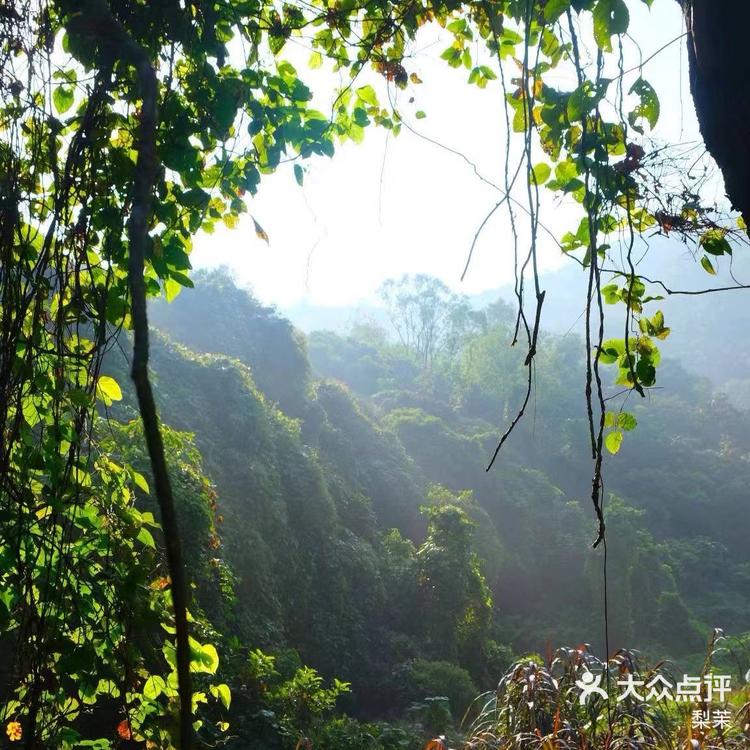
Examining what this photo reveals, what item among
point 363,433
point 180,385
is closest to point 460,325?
point 363,433

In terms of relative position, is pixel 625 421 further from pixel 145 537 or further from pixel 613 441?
pixel 145 537

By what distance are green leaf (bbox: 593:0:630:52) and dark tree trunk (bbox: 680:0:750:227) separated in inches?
5.8

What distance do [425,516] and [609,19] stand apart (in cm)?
1323

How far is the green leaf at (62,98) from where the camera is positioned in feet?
4.05

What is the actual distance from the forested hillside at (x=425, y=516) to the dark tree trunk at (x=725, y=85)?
57 cm

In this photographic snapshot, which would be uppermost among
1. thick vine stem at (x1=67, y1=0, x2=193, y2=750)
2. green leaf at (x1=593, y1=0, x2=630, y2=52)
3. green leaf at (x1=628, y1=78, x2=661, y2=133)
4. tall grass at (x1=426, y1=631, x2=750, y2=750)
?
green leaf at (x1=593, y1=0, x2=630, y2=52)

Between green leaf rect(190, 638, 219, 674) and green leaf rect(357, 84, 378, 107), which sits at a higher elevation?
green leaf rect(357, 84, 378, 107)

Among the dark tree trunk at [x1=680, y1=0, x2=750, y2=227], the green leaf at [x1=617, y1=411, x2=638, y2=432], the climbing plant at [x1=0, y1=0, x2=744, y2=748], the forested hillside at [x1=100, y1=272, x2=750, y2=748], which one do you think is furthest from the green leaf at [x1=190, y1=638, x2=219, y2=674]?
the dark tree trunk at [x1=680, y1=0, x2=750, y2=227]

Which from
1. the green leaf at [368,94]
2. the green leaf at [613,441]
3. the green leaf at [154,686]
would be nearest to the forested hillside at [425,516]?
the green leaf at [613,441]

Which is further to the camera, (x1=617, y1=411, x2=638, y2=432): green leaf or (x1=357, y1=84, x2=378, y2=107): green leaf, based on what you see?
(x1=357, y1=84, x2=378, y2=107): green leaf

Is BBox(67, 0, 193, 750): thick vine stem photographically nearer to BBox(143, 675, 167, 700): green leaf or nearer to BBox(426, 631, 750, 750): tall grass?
BBox(143, 675, 167, 700): green leaf

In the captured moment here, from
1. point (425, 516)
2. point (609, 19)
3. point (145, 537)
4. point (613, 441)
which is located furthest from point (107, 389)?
point (425, 516)

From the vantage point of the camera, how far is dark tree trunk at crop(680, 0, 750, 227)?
776mm

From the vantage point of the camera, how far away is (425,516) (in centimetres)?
1371
